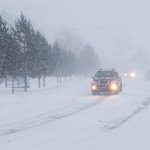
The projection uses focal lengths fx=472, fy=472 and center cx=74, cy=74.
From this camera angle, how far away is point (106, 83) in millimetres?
34500

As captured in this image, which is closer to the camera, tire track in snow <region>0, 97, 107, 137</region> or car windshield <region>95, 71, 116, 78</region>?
tire track in snow <region>0, 97, 107, 137</region>

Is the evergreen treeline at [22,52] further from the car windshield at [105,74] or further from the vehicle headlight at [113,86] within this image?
the vehicle headlight at [113,86]

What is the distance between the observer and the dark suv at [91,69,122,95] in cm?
3406

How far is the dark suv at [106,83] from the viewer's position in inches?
1341

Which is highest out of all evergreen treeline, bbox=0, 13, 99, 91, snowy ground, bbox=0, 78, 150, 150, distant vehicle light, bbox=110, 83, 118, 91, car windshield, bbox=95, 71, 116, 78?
evergreen treeline, bbox=0, 13, 99, 91

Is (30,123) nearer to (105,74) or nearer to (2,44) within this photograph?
(105,74)

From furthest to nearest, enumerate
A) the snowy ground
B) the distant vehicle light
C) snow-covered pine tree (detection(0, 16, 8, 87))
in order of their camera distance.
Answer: snow-covered pine tree (detection(0, 16, 8, 87)), the distant vehicle light, the snowy ground

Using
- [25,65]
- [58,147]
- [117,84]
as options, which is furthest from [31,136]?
[25,65]

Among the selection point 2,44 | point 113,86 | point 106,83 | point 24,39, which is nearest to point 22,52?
point 24,39

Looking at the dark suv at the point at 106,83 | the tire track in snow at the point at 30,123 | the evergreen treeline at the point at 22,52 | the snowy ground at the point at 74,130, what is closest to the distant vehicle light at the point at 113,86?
the dark suv at the point at 106,83

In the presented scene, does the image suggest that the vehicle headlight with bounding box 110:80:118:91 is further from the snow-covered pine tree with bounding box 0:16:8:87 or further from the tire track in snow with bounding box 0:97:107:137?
the tire track in snow with bounding box 0:97:107:137

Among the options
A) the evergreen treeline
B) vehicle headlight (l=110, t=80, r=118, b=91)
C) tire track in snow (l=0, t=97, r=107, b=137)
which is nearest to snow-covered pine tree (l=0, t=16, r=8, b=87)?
the evergreen treeline

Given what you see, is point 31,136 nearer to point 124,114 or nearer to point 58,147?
point 58,147

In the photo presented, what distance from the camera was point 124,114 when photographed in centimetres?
1873
